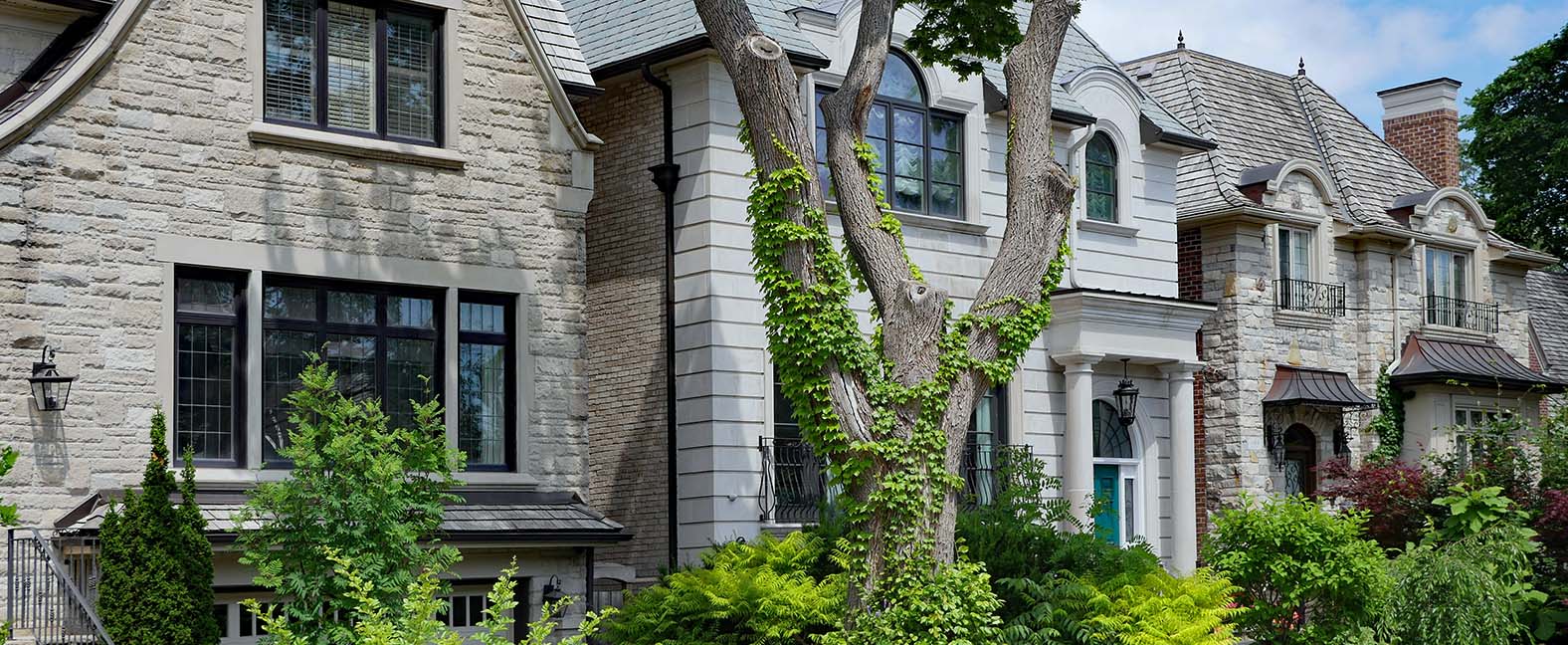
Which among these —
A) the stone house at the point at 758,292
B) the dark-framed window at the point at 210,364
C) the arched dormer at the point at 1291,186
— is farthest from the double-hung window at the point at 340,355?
the arched dormer at the point at 1291,186

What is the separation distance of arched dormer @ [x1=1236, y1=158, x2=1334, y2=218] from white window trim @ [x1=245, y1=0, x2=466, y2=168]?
13949 millimetres

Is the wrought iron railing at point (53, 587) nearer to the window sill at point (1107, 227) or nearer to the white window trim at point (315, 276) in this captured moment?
the white window trim at point (315, 276)

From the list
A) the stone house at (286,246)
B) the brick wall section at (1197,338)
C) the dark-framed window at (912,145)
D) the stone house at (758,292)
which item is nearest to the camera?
the stone house at (286,246)

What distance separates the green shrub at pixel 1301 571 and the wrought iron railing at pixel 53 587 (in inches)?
409

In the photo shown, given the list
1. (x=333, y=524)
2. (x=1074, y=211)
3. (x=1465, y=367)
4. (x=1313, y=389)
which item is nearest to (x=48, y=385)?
(x=333, y=524)

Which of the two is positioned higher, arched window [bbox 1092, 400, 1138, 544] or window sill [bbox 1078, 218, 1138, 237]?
window sill [bbox 1078, 218, 1138, 237]

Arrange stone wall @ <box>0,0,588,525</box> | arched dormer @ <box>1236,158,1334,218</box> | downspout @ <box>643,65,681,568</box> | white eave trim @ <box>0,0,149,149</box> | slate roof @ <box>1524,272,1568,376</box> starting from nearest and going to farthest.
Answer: white eave trim @ <box>0,0,149,149</box> → stone wall @ <box>0,0,588,525</box> → downspout @ <box>643,65,681,568</box> → arched dormer @ <box>1236,158,1334,218</box> → slate roof @ <box>1524,272,1568,376</box>

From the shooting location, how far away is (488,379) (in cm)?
1766

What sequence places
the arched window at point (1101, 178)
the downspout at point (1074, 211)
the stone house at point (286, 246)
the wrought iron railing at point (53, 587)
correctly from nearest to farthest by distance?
1. the wrought iron railing at point (53, 587)
2. the stone house at point (286, 246)
3. the downspout at point (1074, 211)
4. the arched window at point (1101, 178)

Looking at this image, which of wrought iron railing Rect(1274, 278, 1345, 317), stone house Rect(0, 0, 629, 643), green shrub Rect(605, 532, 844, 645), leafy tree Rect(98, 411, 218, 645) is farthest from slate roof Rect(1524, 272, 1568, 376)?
leafy tree Rect(98, 411, 218, 645)

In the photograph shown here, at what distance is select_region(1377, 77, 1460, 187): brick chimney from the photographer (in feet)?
108

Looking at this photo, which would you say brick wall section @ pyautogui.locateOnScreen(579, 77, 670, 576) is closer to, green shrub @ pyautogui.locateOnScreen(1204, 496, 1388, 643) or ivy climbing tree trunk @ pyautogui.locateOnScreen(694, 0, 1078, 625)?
ivy climbing tree trunk @ pyautogui.locateOnScreen(694, 0, 1078, 625)

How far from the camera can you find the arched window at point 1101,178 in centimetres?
2378

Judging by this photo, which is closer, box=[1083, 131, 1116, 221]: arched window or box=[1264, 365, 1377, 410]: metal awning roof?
box=[1083, 131, 1116, 221]: arched window
